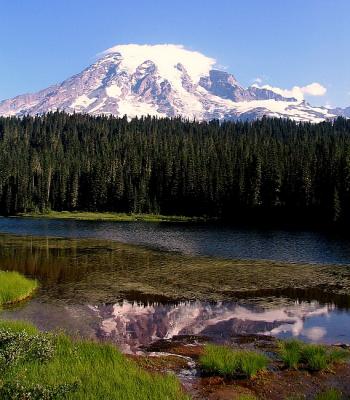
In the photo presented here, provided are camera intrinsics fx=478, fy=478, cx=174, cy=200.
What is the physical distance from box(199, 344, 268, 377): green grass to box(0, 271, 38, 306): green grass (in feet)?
72.3

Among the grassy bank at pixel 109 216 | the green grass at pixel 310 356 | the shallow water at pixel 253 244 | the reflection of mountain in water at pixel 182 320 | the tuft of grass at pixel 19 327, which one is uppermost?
the tuft of grass at pixel 19 327

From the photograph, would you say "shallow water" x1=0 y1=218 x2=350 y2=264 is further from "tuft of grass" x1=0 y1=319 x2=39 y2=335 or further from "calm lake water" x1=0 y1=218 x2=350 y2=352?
"tuft of grass" x1=0 y1=319 x2=39 y2=335

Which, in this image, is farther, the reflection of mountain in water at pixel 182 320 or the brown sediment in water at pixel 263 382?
the reflection of mountain in water at pixel 182 320

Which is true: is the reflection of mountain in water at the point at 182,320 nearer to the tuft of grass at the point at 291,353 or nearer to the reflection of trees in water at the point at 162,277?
the reflection of trees in water at the point at 162,277

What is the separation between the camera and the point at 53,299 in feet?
135

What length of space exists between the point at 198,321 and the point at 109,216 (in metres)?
146

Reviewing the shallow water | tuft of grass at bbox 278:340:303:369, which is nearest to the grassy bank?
the shallow water

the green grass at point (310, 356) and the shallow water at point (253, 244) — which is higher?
the green grass at point (310, 356)

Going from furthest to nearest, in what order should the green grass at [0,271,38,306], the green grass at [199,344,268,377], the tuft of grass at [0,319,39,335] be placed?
the green grass at [0,271,38,306], the tuft of grass at [0,319,39,335], the green grass at [199,344,268,377]

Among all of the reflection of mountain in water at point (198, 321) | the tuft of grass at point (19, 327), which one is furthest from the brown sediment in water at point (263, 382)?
the tuft of grass at point (19, 327)

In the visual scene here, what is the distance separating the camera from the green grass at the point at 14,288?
3980 cm

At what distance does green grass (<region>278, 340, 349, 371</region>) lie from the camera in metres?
23.2

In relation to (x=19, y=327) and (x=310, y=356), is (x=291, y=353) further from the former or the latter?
(x=19, y=327)

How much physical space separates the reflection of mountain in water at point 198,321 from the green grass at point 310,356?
5.08m
